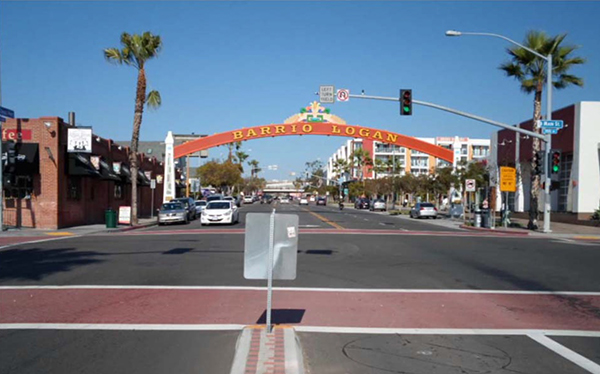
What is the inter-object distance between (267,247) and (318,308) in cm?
304

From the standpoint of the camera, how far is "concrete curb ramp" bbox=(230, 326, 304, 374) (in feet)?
20.9

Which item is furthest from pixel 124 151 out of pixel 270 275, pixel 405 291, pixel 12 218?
pixel 270 275

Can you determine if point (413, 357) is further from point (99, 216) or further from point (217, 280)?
point (99, 216)

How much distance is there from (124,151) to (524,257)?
34419 mm

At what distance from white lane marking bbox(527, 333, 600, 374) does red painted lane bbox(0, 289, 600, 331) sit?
0.68 meters

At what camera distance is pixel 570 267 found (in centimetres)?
1641

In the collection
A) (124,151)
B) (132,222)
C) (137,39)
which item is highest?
(137,39)

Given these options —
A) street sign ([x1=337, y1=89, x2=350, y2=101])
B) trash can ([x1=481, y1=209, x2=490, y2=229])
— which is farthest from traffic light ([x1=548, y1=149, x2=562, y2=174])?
street sign ([x1=337, y1=89, x2=350, y2=101])

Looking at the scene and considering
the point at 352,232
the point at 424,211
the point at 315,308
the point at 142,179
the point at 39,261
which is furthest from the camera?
the point at 424,211

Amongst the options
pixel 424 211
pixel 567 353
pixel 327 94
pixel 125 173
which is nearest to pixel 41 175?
pixel 125 173

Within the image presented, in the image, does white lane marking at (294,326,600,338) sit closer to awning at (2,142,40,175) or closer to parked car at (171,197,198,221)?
awning at (2,142,40,175)

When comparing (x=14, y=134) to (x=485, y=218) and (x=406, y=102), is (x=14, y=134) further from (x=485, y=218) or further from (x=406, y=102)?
(x=485, y=218)

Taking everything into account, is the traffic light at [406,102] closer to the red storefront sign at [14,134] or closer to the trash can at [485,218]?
the trash can at [485,218]

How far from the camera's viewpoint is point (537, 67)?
34094mm
